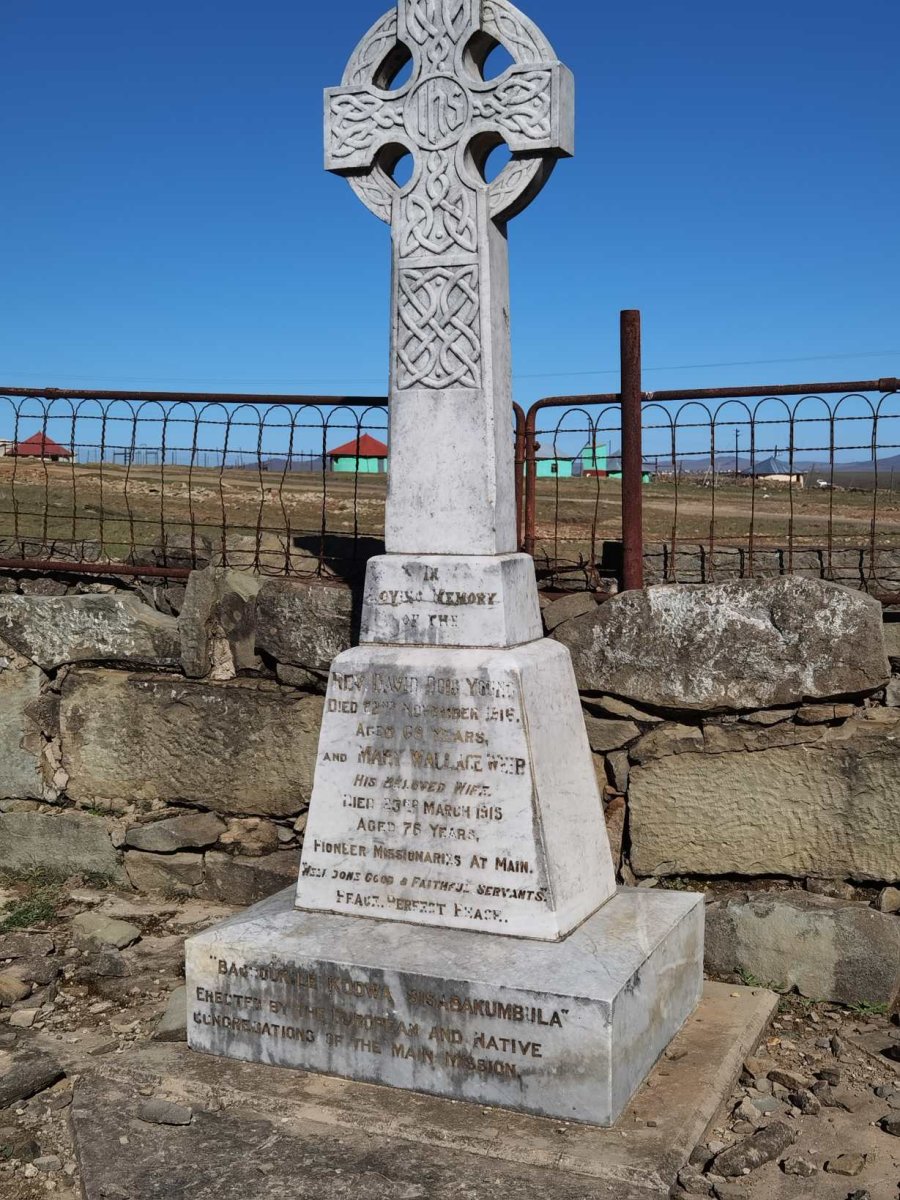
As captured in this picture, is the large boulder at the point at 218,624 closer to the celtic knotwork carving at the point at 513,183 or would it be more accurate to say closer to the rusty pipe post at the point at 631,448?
the rusty pipe post at the point at 631,448

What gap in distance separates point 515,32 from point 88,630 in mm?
3280

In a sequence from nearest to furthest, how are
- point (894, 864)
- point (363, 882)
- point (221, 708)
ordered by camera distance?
point (363, 882) < point (894, 864) < point (221, 708)

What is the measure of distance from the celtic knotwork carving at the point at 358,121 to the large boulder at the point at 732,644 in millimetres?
1929

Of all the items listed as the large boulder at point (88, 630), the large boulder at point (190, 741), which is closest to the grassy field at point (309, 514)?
the large boulder at point (88, 630)

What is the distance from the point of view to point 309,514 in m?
6.83

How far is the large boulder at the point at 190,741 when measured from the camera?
5496mm

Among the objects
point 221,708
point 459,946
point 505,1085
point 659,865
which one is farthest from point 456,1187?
point 221,708

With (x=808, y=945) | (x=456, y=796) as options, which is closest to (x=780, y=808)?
(x=808, y=945)

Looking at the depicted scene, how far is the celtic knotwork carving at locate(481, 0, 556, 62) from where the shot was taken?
416 centimetres

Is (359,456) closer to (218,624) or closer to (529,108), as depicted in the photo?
(218,624)

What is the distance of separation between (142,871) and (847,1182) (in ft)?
11.2

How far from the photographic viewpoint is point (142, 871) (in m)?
5.77

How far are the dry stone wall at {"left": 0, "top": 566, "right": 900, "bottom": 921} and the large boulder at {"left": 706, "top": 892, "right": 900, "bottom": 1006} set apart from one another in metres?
0.17

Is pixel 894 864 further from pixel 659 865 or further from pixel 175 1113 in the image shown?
pixel 175 1113
